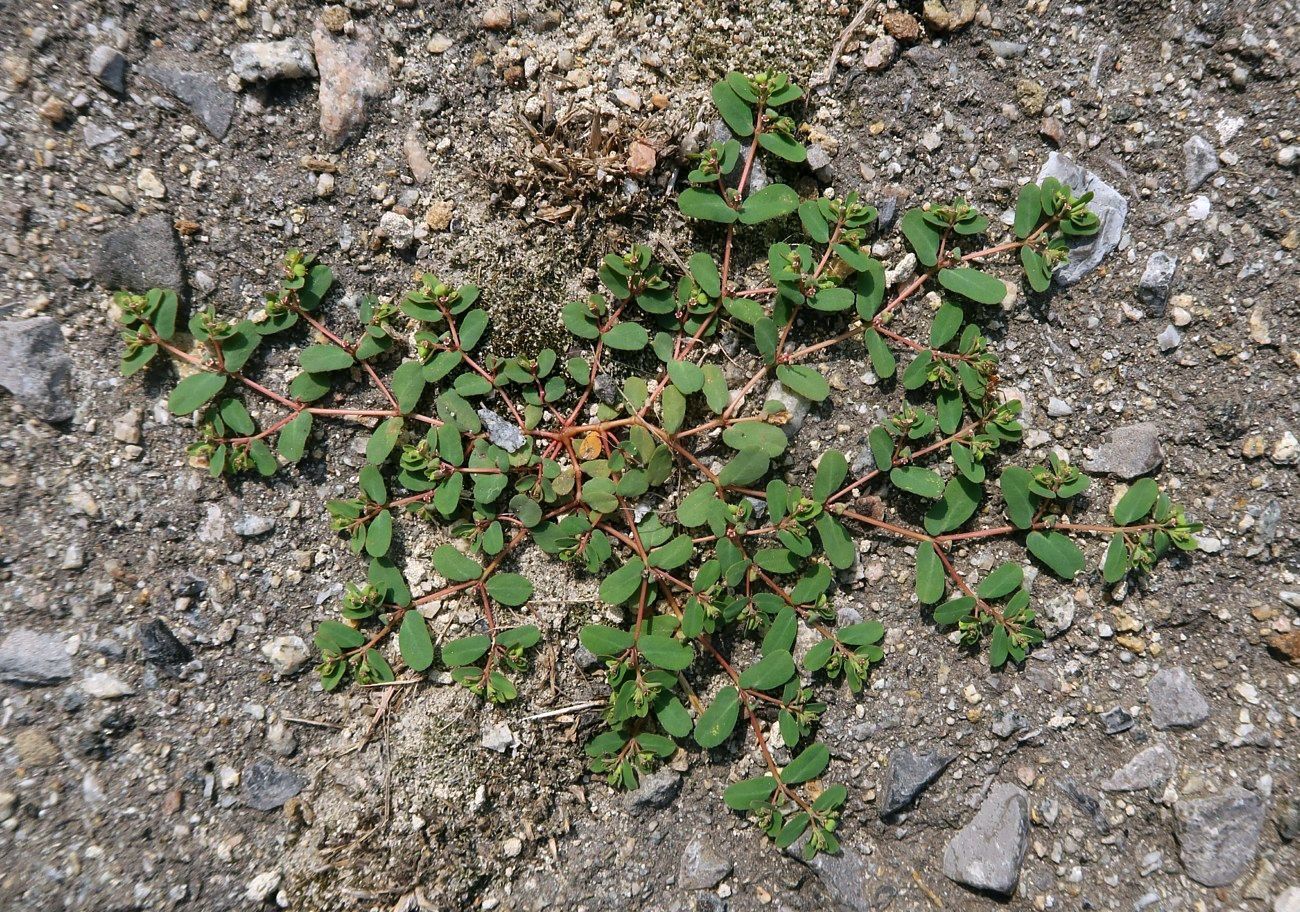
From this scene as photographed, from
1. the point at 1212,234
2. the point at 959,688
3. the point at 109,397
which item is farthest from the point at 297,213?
the point at 1212,234

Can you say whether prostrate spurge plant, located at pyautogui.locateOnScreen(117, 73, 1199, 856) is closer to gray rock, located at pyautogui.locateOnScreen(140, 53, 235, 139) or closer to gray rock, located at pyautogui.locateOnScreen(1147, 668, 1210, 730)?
gray rock, located at pyautogui.locateOnScreen(1147, 668, 1210, 730)

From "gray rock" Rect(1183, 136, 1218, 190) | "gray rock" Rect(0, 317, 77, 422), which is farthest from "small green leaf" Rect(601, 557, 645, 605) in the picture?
"gray rock" Rect(1183, 136, 1218, 190)

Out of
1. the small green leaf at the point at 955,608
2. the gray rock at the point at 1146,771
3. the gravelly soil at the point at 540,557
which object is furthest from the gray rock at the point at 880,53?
the gray rock at the point at 1146,771

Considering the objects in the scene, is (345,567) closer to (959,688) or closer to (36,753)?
(36,753)

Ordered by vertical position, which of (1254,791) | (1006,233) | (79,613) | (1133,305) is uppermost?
(1006,233)

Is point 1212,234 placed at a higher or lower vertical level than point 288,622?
higher

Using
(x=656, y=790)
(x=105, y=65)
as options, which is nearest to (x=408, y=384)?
(x=105, y=65)
